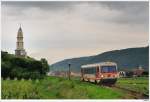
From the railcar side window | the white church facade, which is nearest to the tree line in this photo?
the white church facade

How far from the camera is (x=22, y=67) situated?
7.06 metres

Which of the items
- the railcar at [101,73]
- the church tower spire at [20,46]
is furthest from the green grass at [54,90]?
the church tower spire at [20,46]

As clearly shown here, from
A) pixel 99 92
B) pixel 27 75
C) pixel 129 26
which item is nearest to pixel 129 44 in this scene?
pixel 129 26

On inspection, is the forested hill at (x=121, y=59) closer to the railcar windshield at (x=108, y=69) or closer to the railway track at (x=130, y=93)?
the railcar windshield at (x=108, y=69)

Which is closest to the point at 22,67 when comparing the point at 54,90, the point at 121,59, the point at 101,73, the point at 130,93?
the point at 54,90

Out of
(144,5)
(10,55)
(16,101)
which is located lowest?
(16,101)

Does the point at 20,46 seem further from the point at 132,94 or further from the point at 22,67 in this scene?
the point at 132,94

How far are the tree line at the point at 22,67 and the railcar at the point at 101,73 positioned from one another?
0.45 meters

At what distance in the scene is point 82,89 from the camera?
22.9ft

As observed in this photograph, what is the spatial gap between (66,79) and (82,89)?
221mm

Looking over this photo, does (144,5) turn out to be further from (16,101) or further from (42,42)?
(16,101)

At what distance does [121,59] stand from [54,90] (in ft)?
2.65

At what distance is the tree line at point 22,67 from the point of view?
6969 mm

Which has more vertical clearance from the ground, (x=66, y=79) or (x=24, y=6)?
(x=24, y=6)
